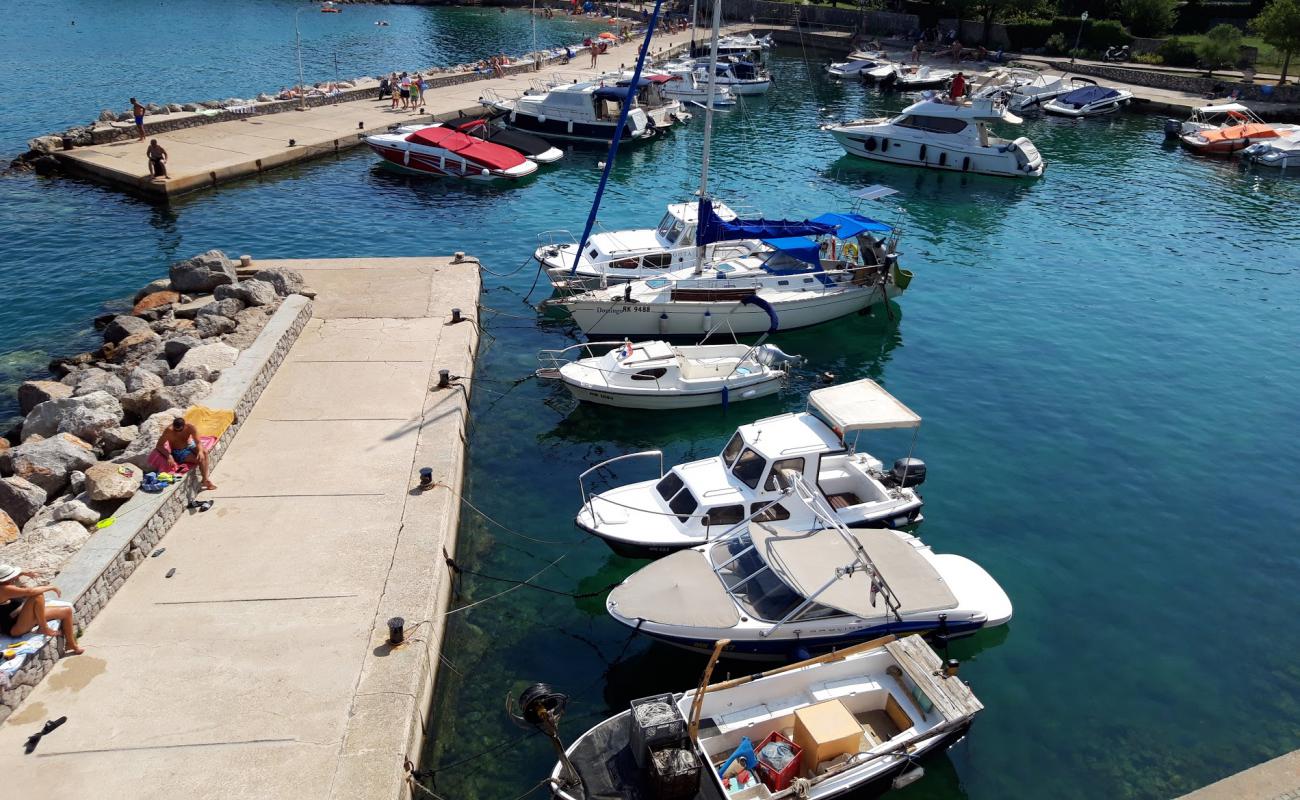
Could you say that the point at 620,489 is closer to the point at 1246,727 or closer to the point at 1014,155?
the point at 1246,727

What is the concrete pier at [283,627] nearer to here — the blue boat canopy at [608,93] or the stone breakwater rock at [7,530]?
the stone breakwater rock at [7,530]

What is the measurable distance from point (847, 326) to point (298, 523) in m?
19.6

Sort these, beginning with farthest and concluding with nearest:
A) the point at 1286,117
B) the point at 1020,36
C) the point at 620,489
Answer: the point at 1020,36
the point at 1286,117
the point at 620,489

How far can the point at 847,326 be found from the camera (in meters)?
29.3

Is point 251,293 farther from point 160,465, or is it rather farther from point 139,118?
point 139,118

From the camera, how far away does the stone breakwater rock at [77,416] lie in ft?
59.1

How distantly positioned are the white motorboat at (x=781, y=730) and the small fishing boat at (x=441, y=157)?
113 ft

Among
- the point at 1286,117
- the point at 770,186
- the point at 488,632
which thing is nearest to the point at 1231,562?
the point at 488,632

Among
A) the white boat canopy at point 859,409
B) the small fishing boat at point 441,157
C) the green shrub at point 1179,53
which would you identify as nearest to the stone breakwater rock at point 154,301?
the small fishing boat at point 441,157

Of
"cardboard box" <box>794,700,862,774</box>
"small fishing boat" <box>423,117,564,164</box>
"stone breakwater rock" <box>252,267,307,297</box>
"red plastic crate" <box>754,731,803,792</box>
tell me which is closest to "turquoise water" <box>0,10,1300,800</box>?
"small fishing boat" <box>423,117,564,164</box>

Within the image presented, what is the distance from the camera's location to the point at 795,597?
46.6 feet

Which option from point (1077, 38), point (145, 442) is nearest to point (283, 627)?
point (145, 442)

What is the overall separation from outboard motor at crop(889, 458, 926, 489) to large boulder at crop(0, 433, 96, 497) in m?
16.6

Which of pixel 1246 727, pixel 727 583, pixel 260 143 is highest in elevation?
pixel 260 143
